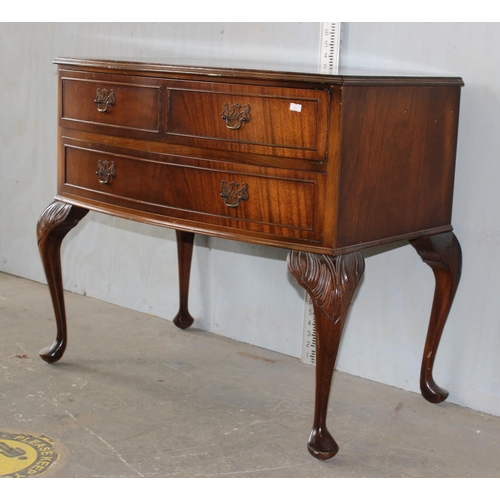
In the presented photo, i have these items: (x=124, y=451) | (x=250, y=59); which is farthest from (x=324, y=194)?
(x=250, y=59)

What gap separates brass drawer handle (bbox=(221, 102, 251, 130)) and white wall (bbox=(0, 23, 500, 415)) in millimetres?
642

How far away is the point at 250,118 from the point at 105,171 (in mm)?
559

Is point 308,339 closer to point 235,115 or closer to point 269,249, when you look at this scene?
point 269,249

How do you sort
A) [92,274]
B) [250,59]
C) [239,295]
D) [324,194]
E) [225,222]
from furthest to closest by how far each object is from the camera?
1. [92,274]
2. [239,295]
3. [250,59]
4. [225,222]
5. [324,194]

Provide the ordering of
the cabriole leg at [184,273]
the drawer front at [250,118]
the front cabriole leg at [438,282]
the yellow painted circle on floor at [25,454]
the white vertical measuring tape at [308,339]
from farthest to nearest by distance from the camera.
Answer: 1. the cabriole leg at [184,273]
2. the white vertical measuring tape at [308,339]
3. the front cabriole leg at [438,282]
4. the yellow painted circle on floor at [25,454]
5. the drawer front at [250,118]

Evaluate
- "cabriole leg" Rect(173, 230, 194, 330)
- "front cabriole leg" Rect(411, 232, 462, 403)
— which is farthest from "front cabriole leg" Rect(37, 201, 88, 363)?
"front cabriole leg" Rect(411, 232, 462, 403)

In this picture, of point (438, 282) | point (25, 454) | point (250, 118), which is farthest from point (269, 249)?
point (25, 454)

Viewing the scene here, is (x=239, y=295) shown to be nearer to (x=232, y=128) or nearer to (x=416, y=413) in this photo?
(x=416, y=413)

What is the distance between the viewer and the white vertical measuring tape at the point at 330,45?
253cm

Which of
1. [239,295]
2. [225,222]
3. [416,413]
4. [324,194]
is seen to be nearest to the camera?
[324,194]

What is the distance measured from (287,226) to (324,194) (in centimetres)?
13

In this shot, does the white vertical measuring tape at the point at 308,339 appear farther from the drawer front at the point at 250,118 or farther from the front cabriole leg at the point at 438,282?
the drawer front at the point at 250,118

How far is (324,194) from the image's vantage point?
1912 millimetres

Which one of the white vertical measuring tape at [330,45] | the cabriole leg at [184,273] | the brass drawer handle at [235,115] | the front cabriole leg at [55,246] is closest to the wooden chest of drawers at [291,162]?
the brass drawer handle at [235,115]
